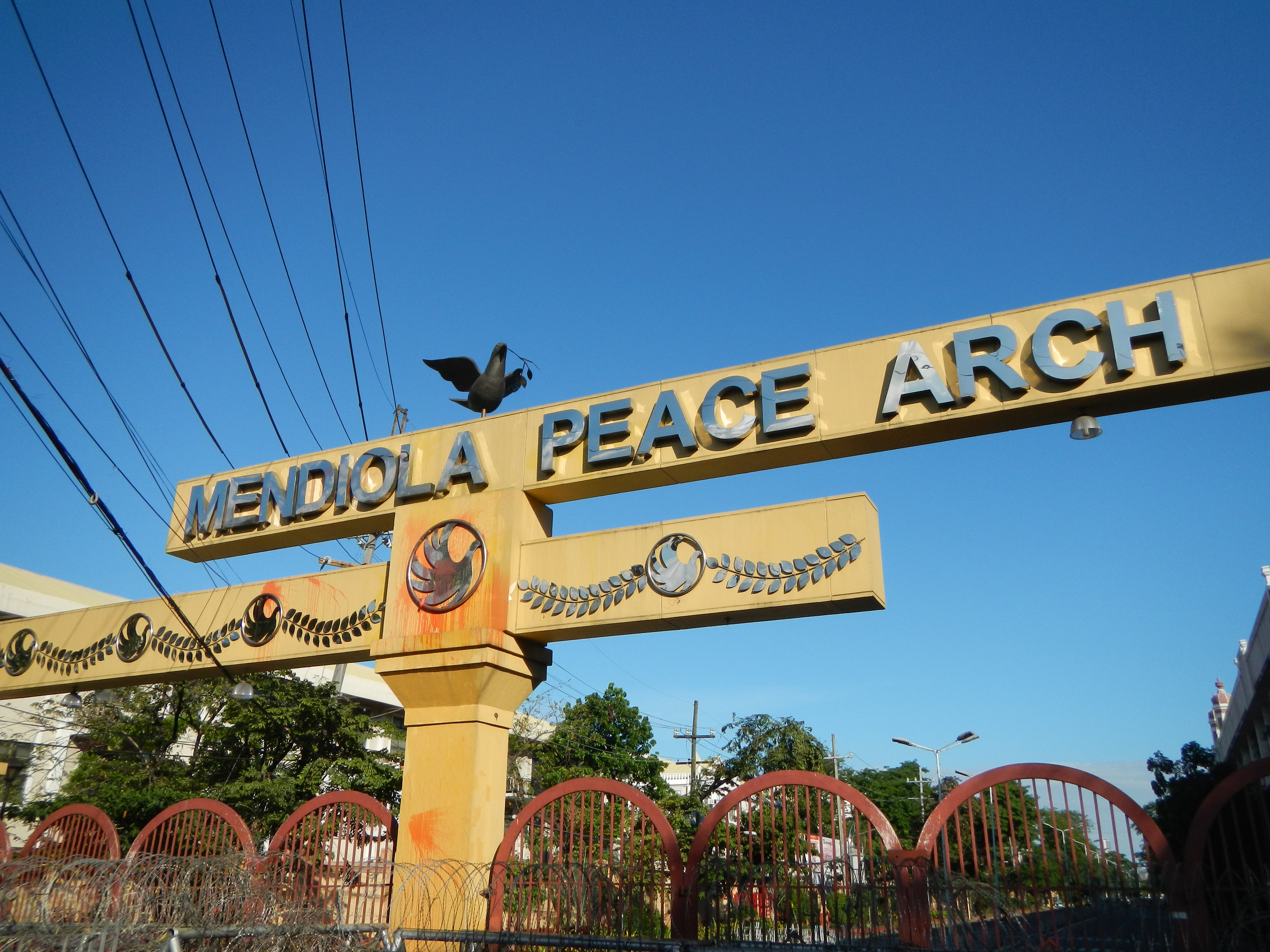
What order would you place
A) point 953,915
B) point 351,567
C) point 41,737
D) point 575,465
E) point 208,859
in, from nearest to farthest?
point 953,915, point 208,859, point 575,465, point 351,567, point 41,737

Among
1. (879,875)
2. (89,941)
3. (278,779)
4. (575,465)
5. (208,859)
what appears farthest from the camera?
(278,779)

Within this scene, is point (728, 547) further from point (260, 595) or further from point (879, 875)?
point (260, 595)

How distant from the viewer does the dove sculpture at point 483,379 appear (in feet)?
44.7

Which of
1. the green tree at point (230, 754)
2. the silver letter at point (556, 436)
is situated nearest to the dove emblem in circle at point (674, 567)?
the silver letter at point (556, 436)

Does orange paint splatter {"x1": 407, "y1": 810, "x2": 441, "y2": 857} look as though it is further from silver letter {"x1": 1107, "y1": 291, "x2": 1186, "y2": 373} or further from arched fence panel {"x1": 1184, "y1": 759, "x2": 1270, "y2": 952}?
silver letter {"x1": 1107, "y1": 291, "x2": 1186, "y2": 373}

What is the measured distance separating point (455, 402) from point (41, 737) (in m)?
26.6

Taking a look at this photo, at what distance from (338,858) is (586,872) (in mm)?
3560

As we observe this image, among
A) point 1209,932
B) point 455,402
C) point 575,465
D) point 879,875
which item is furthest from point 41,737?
point 1209,932

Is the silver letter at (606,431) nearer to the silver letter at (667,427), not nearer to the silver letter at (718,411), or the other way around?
the silver letter at (667,427)

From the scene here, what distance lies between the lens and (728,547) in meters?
10.9

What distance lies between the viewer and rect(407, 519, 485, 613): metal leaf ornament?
12070 mm

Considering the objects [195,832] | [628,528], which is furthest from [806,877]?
[195,832]

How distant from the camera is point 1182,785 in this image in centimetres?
2725

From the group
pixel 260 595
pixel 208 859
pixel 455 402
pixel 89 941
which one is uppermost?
pixel 455 402
